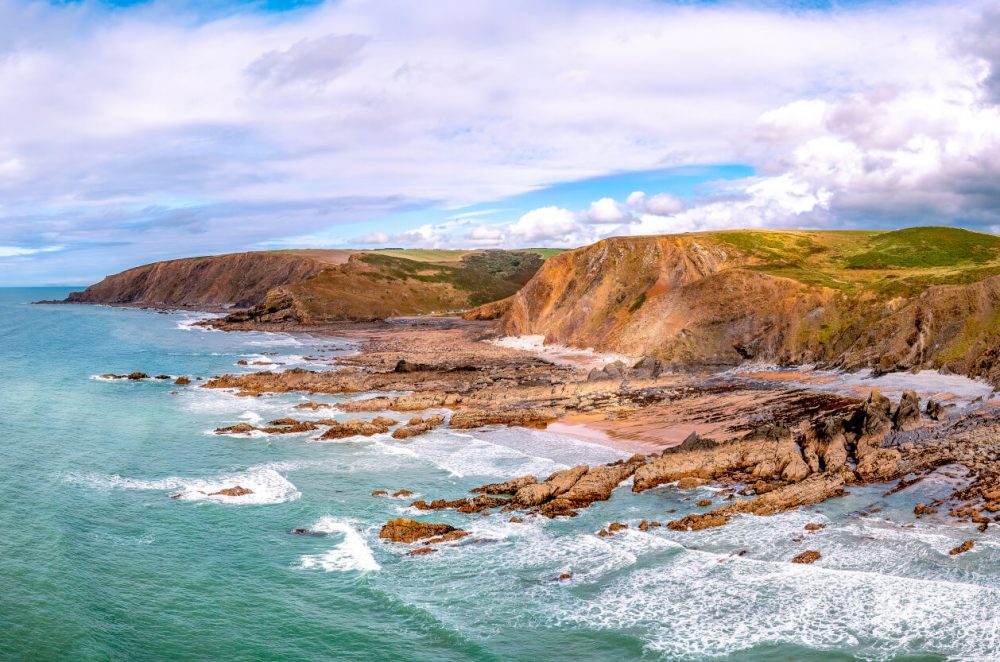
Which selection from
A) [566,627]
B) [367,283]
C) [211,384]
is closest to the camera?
[566,627]

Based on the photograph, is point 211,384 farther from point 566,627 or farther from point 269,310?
point 269,310

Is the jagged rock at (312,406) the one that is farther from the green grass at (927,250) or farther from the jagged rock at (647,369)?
the green grass at (927,250)

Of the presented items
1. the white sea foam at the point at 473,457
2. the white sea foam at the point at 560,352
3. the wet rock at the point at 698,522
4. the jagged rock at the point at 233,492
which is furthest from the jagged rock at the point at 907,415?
the jagged rock at the point at 233,492

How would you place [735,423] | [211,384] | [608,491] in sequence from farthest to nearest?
[211,384]
[735,423]
[608,491]

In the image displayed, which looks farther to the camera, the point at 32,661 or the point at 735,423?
the point at 735,423

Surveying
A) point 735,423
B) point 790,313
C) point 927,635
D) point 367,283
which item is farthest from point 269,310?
point 927,635

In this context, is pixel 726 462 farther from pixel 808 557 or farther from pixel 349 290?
pixel 349 290

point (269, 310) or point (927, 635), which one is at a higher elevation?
point (269, 310)
